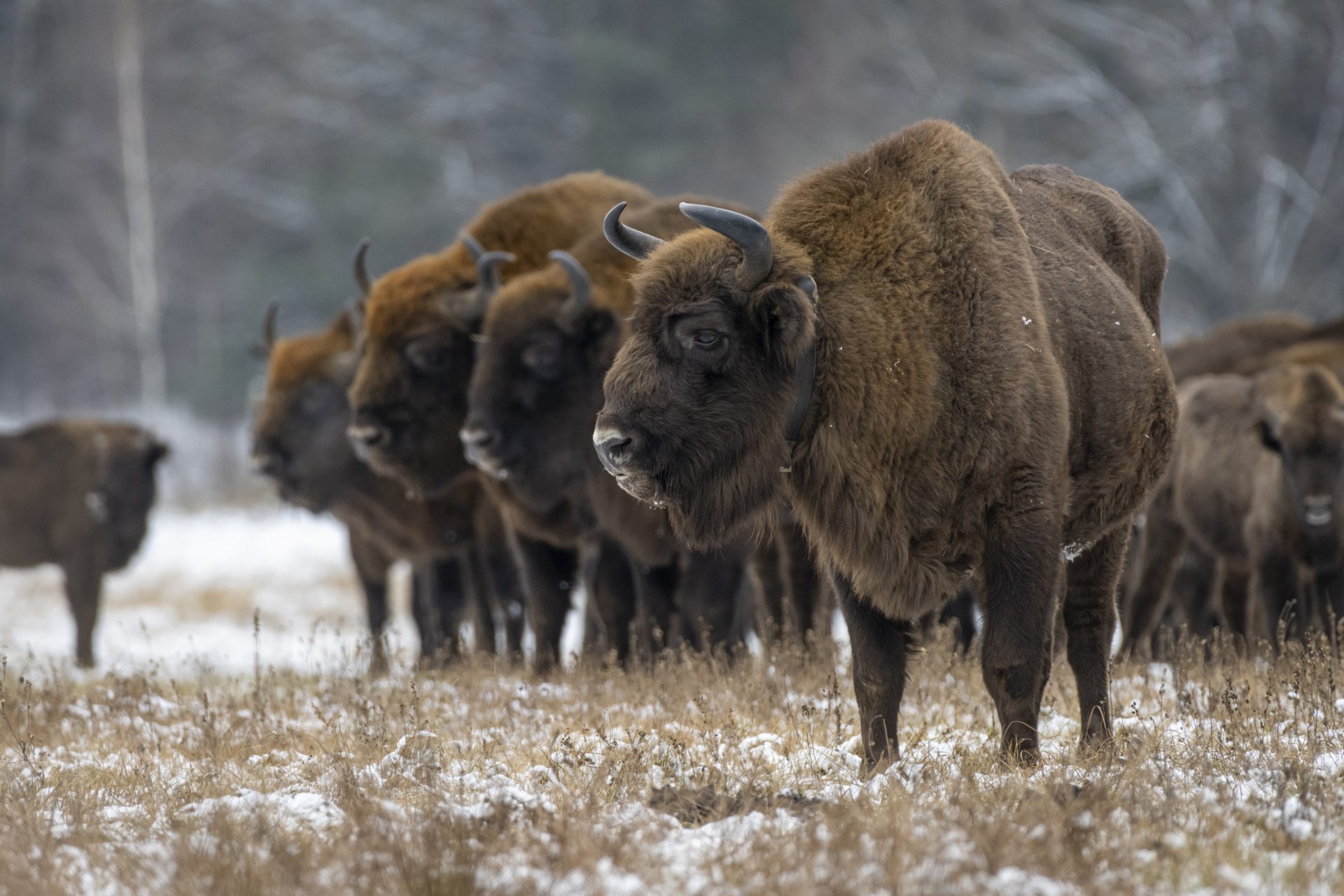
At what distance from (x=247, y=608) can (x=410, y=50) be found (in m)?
20.5

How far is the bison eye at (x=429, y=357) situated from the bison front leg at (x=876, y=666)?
4.90m

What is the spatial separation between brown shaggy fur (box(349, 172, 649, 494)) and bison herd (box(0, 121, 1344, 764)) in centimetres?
2

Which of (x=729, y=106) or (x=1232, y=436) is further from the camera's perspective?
(x=729, y=106)

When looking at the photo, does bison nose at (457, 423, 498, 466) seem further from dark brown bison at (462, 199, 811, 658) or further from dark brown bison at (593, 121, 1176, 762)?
dark brown bison at (593, 121, 1176, 762)

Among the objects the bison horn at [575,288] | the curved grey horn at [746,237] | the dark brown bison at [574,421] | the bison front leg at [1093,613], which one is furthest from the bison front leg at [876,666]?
the bison horn at [575,288]

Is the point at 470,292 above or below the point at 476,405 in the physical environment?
above

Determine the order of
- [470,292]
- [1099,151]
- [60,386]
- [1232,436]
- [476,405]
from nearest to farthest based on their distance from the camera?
1. [476,405]
2. [470,292]
3. [1232,436]
4. [1099,151]
5. [60,386]

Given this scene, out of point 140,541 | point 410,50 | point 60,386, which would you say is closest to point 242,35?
point 410,50

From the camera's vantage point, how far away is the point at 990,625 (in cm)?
511

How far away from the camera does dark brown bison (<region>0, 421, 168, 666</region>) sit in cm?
1373

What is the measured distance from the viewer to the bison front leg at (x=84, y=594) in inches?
518

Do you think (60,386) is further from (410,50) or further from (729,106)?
(729,106)

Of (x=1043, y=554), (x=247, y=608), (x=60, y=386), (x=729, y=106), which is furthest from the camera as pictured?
(x=60, y=386)

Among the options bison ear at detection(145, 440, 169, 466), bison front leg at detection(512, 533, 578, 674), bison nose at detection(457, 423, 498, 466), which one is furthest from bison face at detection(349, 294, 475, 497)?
bison ear at detection(145, 440, 169, 466)
